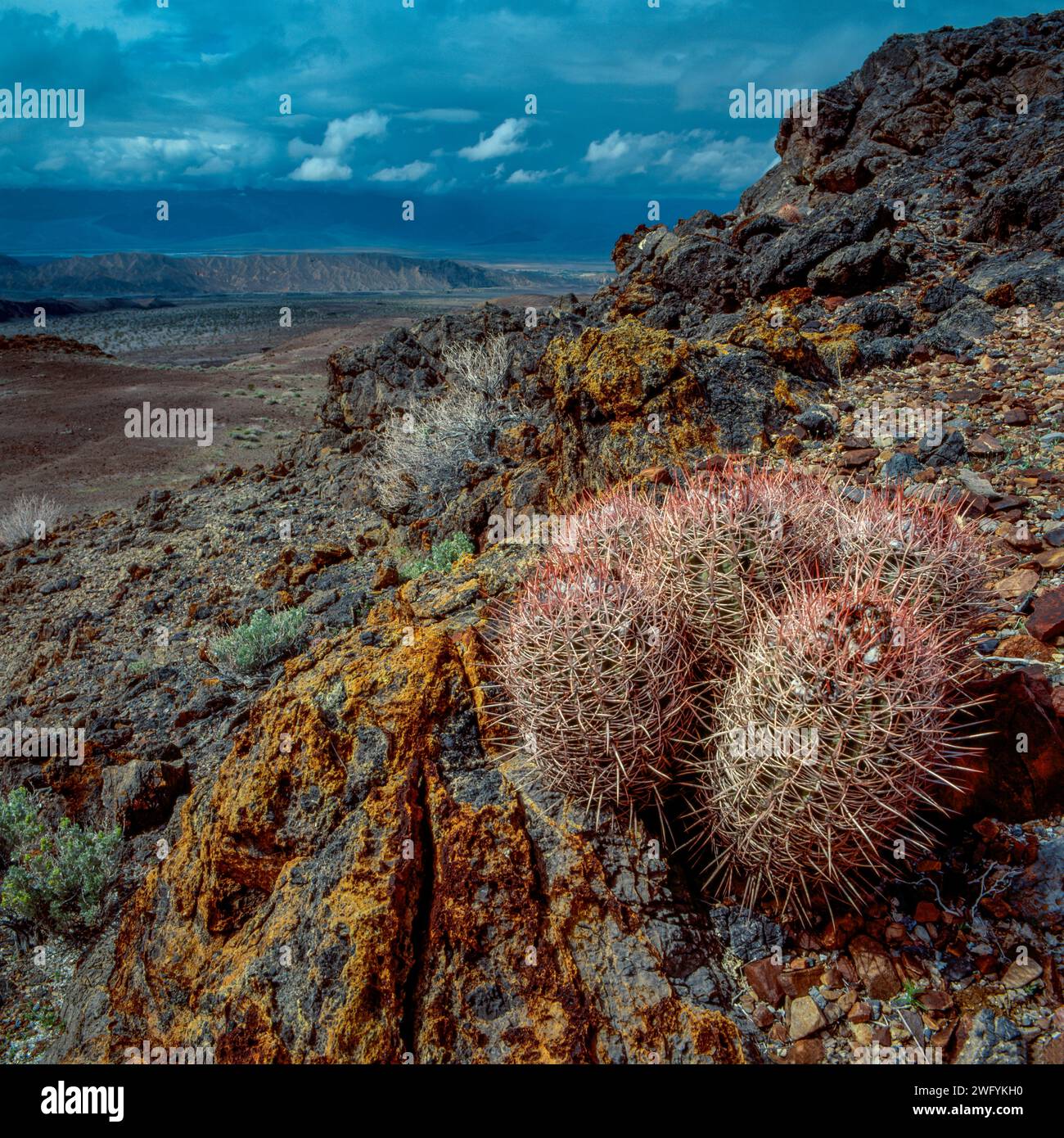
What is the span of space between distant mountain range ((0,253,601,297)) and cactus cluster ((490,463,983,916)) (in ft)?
522

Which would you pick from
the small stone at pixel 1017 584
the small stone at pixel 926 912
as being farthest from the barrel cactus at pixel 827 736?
the small stone at pixel 1017 584

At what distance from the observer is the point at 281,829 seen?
316 cm

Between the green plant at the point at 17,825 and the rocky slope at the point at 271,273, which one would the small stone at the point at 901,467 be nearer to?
the green plant at the point at 17,825

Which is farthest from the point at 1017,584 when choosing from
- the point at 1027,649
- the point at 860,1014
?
the point at 860,1014

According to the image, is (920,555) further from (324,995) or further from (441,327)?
(441,327)

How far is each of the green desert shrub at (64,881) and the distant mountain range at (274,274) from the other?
15862cm

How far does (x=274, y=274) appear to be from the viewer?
172 metres

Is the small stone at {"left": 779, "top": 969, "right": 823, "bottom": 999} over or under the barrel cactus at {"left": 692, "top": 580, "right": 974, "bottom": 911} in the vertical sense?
under

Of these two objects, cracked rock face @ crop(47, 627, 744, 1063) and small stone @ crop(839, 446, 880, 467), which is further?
small stone @ crop(839, 446, 880, 467)

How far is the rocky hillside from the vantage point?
253 cm

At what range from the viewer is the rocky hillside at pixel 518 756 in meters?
2.53

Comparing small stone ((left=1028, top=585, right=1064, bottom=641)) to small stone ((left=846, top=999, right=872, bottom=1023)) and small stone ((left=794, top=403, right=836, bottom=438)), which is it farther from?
small stone ((left=794, top=403, right=836, bottom=438))

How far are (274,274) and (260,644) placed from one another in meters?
190

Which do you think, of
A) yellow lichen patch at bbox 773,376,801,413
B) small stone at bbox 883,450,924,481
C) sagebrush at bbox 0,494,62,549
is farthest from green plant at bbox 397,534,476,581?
sagebrush at bbox 0,494,62,549
